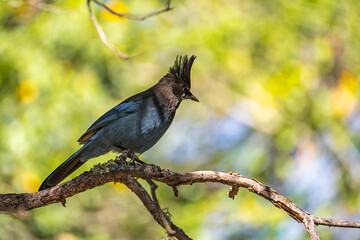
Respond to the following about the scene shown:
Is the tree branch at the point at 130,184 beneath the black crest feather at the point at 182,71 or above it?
beneath

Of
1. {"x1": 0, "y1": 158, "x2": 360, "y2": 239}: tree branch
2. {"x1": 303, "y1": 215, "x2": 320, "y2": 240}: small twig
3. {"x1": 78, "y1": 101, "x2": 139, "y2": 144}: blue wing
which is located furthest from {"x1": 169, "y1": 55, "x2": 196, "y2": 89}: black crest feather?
{"x1": 303, "y1": 215, "x2": 320, "y2": 240}: small twig

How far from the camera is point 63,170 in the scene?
3791 millimetres

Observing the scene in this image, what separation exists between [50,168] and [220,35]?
2180 mm

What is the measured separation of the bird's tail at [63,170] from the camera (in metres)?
3.69

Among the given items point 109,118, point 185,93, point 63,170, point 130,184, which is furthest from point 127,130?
point 130,184

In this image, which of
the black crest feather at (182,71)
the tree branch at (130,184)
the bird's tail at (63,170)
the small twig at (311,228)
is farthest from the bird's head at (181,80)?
the small twig at (311,228)

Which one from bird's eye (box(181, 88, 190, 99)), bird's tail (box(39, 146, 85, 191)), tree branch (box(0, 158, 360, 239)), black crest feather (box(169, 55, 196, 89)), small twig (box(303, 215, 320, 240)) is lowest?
small twig (box(303, 215, 320, 240))

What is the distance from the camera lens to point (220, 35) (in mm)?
5145

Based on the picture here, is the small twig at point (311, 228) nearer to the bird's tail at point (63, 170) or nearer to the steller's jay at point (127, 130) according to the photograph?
the steller's jay at point (127, 130)

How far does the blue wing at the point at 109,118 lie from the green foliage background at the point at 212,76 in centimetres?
82

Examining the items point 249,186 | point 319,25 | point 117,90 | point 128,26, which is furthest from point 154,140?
point 319,25

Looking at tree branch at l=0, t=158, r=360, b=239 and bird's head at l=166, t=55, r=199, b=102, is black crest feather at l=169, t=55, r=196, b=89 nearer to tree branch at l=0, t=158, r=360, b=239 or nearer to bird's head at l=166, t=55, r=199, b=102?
bird's head at l=166, t=55, r=199, b=102

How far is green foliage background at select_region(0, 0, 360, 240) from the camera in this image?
4797 millimetres

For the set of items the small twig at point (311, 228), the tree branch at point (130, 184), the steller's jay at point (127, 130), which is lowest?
the small twig at point (311, 228)
